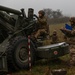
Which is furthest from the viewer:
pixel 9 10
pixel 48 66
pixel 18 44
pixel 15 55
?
pixel 9 10

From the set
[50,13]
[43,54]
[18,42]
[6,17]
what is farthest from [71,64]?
[50,13]

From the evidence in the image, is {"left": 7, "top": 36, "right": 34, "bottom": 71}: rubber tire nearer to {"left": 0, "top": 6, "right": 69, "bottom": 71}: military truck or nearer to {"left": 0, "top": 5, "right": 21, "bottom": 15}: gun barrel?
{"left": 0, "top": 6, "right": 69, "bottom": 71}: military truck

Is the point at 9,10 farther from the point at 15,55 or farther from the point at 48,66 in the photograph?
the point at 48,66

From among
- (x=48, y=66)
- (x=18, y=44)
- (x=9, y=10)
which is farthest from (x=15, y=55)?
(x=9, y=10)

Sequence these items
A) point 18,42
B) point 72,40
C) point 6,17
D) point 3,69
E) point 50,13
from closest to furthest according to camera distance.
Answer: point 3,69, point 18,42, point 6,17, point 72,40, point 50,13

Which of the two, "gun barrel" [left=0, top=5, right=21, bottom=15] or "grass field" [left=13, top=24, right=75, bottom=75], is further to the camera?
"gun barrel" [left=0, top=5, right=21, bottom=15]

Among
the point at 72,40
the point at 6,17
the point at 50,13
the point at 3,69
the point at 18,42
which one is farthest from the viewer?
the point at 50,13

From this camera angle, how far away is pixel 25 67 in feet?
37.0

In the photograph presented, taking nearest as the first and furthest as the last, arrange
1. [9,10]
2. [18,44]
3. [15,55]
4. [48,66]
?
[15,55], [18,44], [48,66], [9,10]

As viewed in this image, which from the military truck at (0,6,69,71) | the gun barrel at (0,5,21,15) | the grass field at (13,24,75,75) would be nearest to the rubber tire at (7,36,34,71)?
the military truck at (0,6,69,71)

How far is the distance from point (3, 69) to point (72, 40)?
13.1 feet

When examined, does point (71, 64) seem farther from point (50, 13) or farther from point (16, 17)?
point (50, 13)

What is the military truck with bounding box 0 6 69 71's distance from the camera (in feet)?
35.7

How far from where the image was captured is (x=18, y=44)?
11141mm
